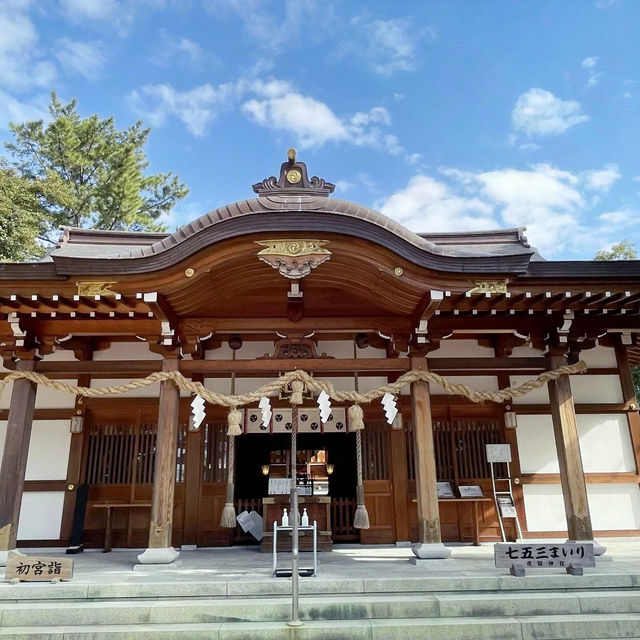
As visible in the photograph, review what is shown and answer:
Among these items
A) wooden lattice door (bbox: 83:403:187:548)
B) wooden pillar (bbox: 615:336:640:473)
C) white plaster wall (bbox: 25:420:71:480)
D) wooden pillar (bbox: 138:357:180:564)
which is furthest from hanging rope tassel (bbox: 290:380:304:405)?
wooden pillar (bbox: 615:336:640:473)

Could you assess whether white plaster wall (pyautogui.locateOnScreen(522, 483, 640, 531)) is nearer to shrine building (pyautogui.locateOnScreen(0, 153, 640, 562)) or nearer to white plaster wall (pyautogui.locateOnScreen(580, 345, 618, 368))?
shrine building (pyautogui.locateOnScreen(0, 153, 640, 562))

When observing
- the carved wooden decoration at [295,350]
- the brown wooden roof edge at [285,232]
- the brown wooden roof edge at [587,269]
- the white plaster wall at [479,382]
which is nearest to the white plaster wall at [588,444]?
the white plaster wall at [479,382]

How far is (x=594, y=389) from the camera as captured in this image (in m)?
8.41

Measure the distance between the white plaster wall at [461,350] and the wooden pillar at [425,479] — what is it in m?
1.67

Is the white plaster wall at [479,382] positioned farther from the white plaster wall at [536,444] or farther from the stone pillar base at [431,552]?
the stone pillar base at [431,552]

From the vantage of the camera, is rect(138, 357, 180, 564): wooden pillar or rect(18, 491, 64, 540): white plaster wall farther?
rect(18, 491, 64, 540): white plaster wall

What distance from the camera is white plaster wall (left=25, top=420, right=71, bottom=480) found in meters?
7.82

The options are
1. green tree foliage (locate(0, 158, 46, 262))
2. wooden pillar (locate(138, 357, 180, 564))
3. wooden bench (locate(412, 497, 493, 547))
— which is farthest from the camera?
green tree foliage (locate(0, 158, 46, 262))

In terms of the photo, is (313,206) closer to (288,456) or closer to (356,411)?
(356,411)

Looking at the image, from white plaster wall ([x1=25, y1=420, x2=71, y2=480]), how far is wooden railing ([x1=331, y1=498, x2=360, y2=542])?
4.44 m

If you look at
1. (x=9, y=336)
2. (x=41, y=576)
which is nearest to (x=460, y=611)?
(x=41, y=576)

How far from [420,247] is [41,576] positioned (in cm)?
566

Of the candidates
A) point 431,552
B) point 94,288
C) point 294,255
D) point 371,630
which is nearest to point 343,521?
point 431,552

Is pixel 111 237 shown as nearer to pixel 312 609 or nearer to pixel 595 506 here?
pixel 312 609
